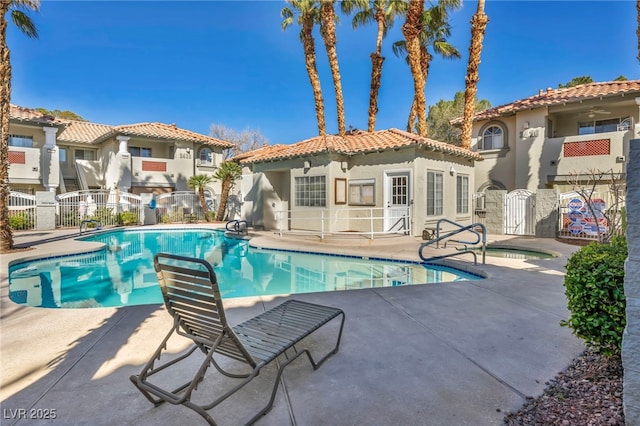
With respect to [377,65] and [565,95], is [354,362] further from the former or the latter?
[377,65]

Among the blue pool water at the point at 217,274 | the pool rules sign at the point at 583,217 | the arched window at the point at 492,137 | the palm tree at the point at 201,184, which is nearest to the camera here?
the blue pool water at the point at 217,274

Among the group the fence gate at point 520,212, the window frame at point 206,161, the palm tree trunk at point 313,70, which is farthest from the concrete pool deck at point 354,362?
the window frame at point 206,161

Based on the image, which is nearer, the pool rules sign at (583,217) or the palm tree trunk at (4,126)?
the palm tree trunk at (4,126)

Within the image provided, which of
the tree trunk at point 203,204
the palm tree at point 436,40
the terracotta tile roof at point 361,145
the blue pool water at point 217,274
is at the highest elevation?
the palm tree at point 436,40

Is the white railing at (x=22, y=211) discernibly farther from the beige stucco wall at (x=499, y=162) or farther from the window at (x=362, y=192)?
the beige stucco wall at (x=499, y=162)

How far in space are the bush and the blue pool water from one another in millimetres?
5312

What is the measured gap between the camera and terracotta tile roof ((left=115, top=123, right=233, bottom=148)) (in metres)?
24.8

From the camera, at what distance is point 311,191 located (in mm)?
16609

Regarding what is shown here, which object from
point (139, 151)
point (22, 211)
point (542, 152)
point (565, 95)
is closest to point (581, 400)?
point (542, 152)

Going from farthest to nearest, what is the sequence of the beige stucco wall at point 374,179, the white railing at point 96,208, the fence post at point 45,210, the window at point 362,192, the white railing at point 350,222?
1. the white railing at point 96,208
2. the fence post at point 45,210
3. the window at point 362,192
4. the white railing at point 350,222
5. the beige stucco wall at point 374,179

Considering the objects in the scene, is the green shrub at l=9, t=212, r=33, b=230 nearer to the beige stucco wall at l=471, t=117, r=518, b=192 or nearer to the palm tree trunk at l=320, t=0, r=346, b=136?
the palm tree trunk at l=320, t=0, r=346, b=136

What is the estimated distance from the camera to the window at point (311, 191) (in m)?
16.1

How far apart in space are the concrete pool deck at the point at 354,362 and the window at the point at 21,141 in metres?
22.6

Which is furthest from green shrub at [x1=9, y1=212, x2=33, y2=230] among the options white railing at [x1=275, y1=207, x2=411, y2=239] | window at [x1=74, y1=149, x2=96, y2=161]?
white railing at [x1=275, y1=207, x2=411, y2=239]
